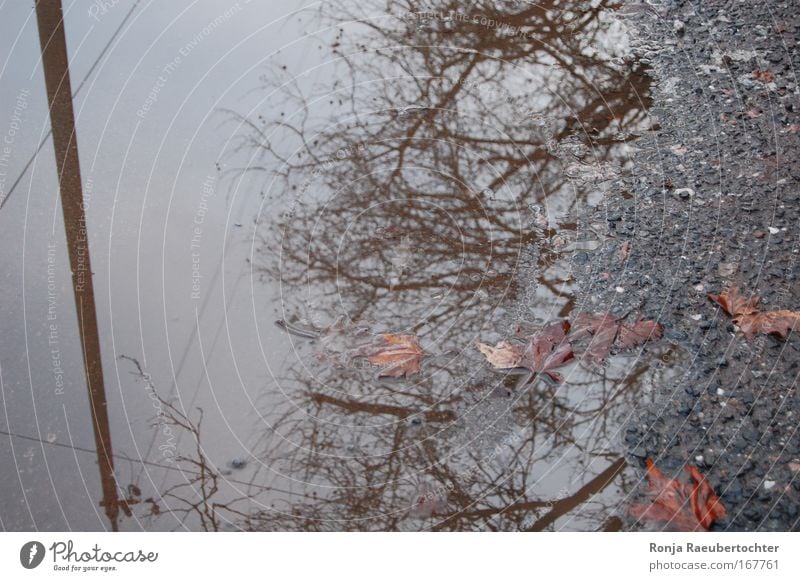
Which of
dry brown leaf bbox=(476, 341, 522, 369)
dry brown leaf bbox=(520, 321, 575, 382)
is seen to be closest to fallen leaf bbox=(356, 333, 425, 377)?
dry brown leaf bbox=(476, 341, 522, 369)

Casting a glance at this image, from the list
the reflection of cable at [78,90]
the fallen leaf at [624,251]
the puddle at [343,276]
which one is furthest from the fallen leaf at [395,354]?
the reflection of cable at [78,90]

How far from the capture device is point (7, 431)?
1.95 meters

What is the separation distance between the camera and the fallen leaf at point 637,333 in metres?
Answer: 1.91

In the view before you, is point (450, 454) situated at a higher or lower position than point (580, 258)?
lower

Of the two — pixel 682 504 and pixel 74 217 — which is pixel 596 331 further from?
pixel 74 217

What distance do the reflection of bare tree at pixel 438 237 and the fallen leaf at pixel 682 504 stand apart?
0.10 metres

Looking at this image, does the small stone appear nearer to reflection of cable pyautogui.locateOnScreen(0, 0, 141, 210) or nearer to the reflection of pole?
the reflection of pole

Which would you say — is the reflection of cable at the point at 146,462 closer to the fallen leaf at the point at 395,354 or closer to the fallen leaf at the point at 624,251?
the fallen leaf at the point at 395,354

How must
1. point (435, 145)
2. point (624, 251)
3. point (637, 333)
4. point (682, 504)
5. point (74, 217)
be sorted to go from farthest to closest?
point (435, 145)
point (74, 217)
point (624, 251)
point (637, 333)
point (682, 504)

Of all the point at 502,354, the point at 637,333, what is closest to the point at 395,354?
the point at 502,354

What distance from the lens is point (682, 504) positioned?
1674 mm

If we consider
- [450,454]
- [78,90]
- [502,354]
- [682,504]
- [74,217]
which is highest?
[78,90]

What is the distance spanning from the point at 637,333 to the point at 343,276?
34.2 inches

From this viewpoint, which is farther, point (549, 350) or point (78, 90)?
point (78, 90)
